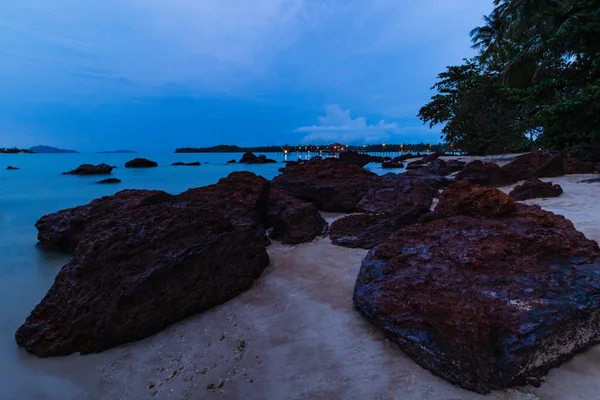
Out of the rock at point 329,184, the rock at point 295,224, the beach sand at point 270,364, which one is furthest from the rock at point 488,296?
the rock at point 329,184

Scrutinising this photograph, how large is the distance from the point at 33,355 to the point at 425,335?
3696 mm

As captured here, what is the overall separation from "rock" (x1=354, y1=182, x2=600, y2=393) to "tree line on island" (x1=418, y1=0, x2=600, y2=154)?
6.02 m

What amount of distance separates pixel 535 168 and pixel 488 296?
38.8 feet

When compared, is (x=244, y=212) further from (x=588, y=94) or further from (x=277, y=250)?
(x=588, y=94)

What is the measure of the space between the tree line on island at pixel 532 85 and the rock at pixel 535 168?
671mm

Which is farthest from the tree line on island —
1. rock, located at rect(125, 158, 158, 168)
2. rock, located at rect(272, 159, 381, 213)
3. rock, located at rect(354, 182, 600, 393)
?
rock, located at rect(125, 158, 158, 168)

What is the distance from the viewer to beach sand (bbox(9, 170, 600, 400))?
2.26 m

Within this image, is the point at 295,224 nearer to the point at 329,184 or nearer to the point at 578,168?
the point at 329,184

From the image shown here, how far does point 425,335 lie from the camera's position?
2463 mm

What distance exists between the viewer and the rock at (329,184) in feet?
26.8

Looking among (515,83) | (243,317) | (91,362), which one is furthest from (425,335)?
(515,83)

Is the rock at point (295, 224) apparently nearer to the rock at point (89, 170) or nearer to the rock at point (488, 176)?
the rock at point (488, 176)

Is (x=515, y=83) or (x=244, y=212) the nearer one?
(x=244, y=212)

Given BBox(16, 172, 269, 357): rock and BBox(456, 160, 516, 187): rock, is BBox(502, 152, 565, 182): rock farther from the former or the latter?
BBox(16, 172, 269, 357): rock
